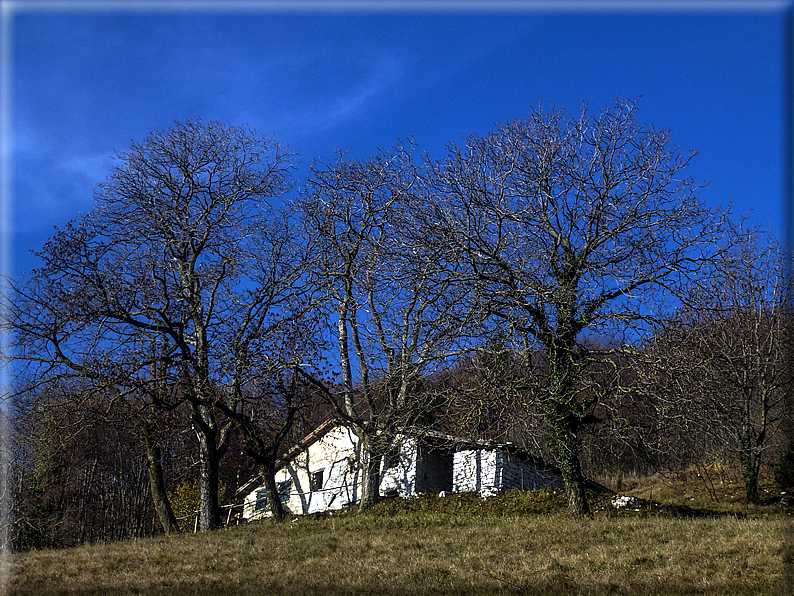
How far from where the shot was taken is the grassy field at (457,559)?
866 centimetres

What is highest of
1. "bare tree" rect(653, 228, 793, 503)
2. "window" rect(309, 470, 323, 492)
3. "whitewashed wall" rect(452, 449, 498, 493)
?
"bare tree" rect(653, 228, 793, 503)

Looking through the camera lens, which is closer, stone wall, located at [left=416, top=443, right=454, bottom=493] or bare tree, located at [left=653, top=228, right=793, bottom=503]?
bare tree, located at [left=653, top=228, right=793, bottom=503]

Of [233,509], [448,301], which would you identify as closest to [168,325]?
[448,301]

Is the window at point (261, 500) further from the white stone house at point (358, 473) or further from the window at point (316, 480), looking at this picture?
the window at point (316, 480)

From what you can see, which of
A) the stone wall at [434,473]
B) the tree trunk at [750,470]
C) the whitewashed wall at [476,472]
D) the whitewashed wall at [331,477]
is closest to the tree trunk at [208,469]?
the whitewashed wall at [331,477]

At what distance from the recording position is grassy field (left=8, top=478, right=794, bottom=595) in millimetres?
8664

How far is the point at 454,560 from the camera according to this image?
10.5 meters

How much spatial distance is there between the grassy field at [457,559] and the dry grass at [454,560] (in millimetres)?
26

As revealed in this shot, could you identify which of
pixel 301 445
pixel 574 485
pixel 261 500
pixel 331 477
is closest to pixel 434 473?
pixel 331 477

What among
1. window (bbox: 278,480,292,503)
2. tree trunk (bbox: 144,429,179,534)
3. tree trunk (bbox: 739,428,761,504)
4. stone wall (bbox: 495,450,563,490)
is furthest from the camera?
window (bbox: 278,480,292,503)

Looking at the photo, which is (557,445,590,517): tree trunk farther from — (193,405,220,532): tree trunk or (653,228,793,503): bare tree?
(193,405,220,532): tree trunk

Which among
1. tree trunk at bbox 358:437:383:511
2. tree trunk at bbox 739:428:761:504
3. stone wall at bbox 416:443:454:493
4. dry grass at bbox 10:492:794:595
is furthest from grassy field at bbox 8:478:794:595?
stone wall at bbox 416:443:454:493

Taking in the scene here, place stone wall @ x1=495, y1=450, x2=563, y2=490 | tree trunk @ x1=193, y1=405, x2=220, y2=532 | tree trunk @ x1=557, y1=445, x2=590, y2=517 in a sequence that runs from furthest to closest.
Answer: stone wall @ x1=495, y1=450, x2=563, y2=490 → tree trunk @ x1=193, y1=405, x2=220, y2=532 → tree trunk @ x1=557, y1=445, x2=590, y2=517

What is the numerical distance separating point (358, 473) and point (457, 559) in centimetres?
1474
